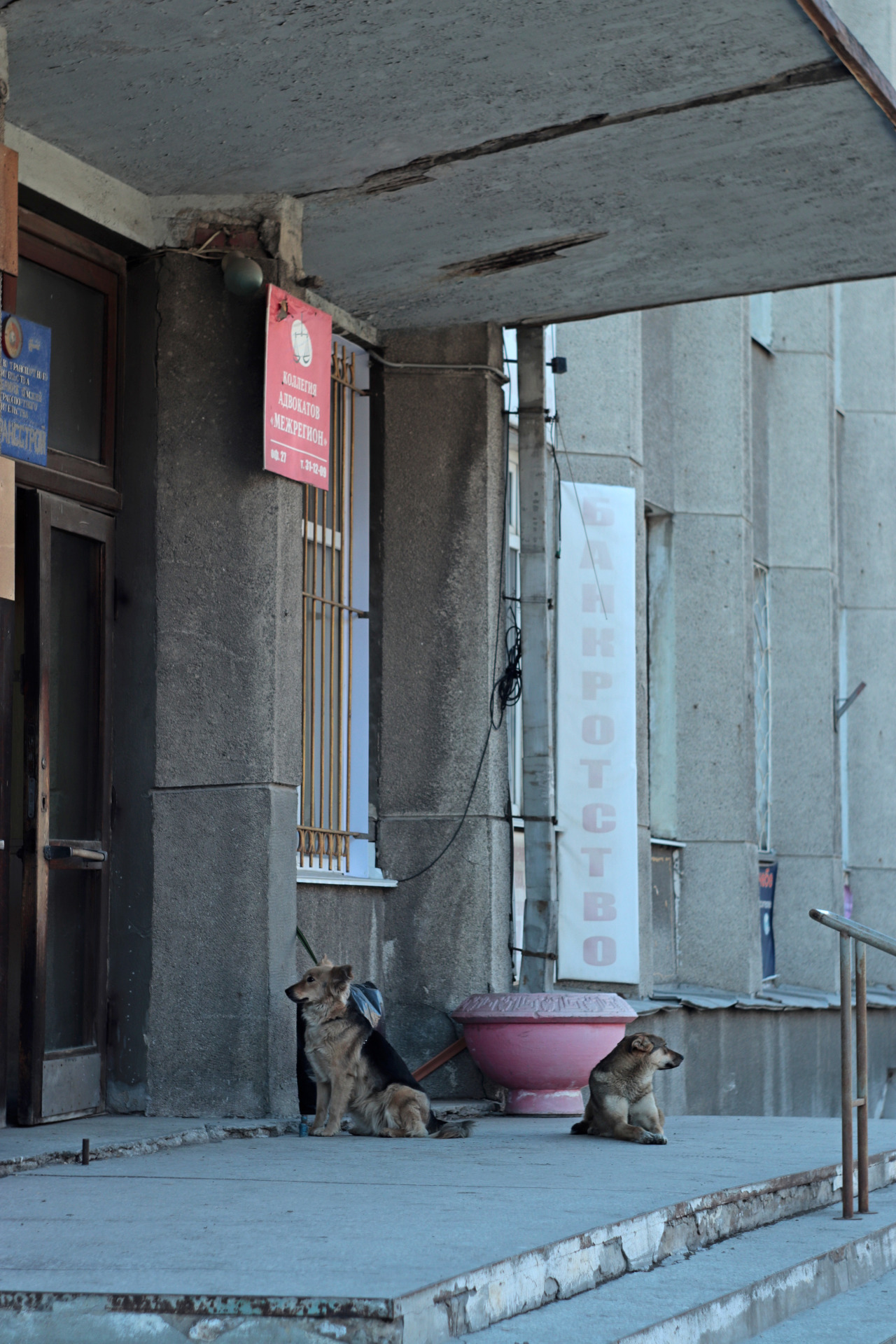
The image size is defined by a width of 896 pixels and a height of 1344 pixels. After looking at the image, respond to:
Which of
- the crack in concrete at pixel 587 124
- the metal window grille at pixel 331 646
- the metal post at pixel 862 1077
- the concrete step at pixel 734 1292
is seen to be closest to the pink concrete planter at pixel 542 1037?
the metal window grille at pixel 331 646

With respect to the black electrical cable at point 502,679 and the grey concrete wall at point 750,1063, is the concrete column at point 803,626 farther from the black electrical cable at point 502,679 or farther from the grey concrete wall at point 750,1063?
the black electrical cable at point 502,679

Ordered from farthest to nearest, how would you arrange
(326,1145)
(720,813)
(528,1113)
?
(720,813)
(528,1113)
(326,1145)

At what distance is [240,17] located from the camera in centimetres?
614

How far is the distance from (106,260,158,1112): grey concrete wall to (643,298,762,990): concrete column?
22.7 feet

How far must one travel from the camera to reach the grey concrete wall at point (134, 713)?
299 inches

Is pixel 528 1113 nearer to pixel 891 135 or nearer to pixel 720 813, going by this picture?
pixel 891 135

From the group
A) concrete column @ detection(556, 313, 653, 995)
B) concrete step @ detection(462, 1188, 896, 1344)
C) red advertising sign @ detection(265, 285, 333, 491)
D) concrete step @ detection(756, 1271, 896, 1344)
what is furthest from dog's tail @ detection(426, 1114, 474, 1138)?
concrete column @ detection(556, 313, 653, 995)

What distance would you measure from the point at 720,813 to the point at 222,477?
7.53 metres

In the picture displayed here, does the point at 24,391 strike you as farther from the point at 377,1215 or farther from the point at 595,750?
the point at 595,750

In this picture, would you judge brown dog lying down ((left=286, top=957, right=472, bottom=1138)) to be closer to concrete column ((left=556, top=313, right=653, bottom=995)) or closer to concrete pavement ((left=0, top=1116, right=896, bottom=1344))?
concrete pavement ((left=0, top=1116, right=896, bottom=1344))

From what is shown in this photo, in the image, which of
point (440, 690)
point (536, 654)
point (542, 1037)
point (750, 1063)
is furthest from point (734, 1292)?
point (750, 1063)

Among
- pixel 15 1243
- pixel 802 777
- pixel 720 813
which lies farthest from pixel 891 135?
pixel 802 777

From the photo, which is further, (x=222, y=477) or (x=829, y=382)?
(x=829, y=382)

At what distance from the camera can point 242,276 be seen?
25.0 ft
